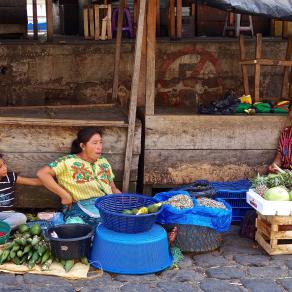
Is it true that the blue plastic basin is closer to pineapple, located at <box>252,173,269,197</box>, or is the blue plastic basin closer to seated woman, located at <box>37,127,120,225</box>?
seated woman, located at <box>37,127,120,225</box>

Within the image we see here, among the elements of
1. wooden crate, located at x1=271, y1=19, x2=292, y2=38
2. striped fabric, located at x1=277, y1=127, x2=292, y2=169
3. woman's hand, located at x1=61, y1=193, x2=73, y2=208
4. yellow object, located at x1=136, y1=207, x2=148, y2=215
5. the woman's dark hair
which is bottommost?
woman's hand, located at x1=61, y1=193, x2=73, y2=208

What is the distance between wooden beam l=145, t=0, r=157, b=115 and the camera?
5.97 meters

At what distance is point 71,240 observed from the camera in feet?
15.7

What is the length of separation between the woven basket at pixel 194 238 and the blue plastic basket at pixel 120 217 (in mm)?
355

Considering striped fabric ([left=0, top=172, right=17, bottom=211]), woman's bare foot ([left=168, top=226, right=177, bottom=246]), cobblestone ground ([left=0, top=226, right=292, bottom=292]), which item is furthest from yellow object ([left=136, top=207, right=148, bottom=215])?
striped fabric ([left=0, top=172, right=17, bottom=211])

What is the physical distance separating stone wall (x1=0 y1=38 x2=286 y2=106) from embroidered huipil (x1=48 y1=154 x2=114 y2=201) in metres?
3.40

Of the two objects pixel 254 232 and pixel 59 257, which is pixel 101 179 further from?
pixel 254 232

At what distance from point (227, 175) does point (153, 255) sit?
6.26 ft

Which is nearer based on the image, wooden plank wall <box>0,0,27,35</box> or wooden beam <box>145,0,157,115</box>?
wooden beam <box>145,0,157,115</box>

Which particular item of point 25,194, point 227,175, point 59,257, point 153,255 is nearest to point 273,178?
point 227,175

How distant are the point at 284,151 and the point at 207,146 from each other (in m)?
0.86

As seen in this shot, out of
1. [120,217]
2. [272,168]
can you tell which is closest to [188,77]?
[272,168]

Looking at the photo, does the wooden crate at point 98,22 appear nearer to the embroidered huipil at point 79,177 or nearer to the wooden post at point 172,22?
the wooden post at point 172,22

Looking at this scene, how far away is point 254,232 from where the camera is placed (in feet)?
18.8
